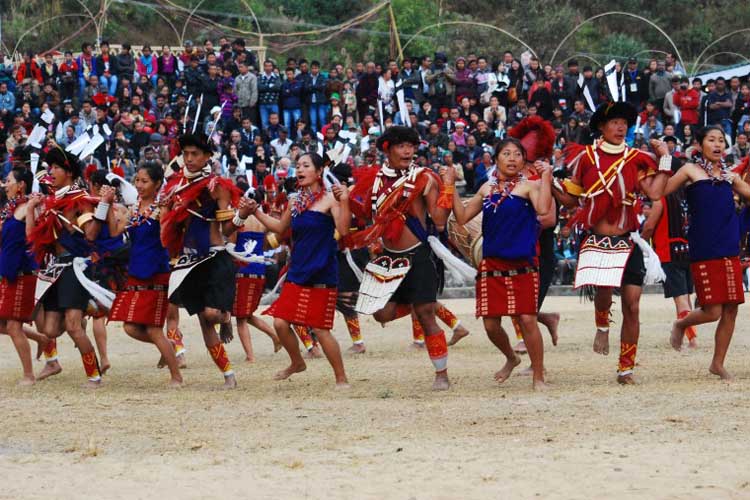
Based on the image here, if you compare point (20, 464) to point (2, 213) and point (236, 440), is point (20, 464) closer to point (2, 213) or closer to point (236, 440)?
point (236, 440)

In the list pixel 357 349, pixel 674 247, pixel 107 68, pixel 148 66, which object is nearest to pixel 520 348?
pixel 357 349

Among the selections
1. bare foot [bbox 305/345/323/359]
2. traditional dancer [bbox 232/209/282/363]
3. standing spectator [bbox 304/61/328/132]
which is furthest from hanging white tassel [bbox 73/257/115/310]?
standing spectator [bbox 304/61/328/132]

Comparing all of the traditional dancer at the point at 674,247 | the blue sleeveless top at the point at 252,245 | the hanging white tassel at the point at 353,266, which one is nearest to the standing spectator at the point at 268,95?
the blue sleeveless top at the point at 252,245

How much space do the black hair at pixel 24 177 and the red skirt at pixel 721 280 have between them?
5529 millimetres

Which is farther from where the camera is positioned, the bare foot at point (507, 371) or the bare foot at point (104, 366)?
the bare foot at point (104, 366)

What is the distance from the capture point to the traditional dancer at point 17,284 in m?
10.5

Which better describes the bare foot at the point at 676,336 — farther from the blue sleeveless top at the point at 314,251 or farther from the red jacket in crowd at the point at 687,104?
the red jacket in crowd at the point at 687,104

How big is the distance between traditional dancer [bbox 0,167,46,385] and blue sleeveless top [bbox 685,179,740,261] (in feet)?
17.2

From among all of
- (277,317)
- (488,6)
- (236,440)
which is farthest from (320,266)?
(488,6)

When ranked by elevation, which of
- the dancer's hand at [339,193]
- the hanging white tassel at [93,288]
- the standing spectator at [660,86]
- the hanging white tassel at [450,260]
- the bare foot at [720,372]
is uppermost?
the standing spectator at [660,86]

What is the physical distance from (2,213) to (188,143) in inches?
89.0

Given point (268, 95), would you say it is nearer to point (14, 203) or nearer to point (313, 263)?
point (14, 203)

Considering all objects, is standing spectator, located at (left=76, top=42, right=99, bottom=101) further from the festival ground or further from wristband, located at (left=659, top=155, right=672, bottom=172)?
wristband, located at (left=659, top=155, right=672, bottom=172)

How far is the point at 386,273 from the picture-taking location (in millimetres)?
9227
